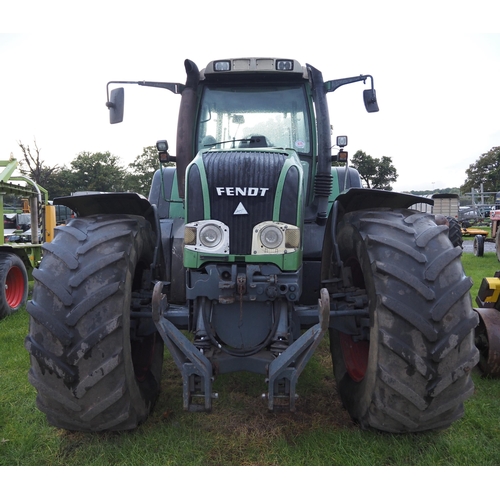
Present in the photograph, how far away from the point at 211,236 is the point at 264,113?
177 cm

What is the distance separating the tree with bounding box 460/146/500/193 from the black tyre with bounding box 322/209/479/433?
53.7 metres

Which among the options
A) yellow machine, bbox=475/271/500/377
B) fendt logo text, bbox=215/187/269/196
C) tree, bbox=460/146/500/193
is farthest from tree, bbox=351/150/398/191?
fendt logo text, bbox=215/187/269/196

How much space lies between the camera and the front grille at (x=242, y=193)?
9.68 feet

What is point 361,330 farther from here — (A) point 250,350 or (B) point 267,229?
(B) point 267,229

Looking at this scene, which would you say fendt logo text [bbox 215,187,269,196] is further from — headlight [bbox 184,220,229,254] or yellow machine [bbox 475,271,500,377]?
yellow machine [bbox 475,271,500,377]

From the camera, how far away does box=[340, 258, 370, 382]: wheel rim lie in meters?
3.50

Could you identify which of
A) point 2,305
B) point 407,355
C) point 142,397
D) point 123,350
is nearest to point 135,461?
point 142,397

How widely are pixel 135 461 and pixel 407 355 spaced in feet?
5.73

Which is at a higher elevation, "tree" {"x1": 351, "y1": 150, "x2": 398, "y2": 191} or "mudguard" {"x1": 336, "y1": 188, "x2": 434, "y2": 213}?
"mudguard" {"x1": 336, "y1": 188, "x2": 434, "y2": 213}

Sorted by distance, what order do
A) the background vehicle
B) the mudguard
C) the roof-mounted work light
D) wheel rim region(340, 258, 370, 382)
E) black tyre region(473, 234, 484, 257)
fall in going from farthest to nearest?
1. black tyre region(473, 234, 484, 257)
2. the background vehicle
3. the roof-mounted work light
4. wheel rim region(340, 258, 370, 382)
5. the mudguard

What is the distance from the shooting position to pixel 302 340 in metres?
2.71

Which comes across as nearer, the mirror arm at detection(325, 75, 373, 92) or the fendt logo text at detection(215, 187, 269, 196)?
the fendt logo text at detection(215, 187, 269, 196)

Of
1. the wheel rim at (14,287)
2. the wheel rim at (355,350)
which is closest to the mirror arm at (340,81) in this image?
the wheel rim at (355,350)

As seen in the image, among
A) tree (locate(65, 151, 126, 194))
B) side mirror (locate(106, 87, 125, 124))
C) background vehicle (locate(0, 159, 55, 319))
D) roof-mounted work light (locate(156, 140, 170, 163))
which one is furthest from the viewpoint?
tree (locate(65, 151, 126, 194))
